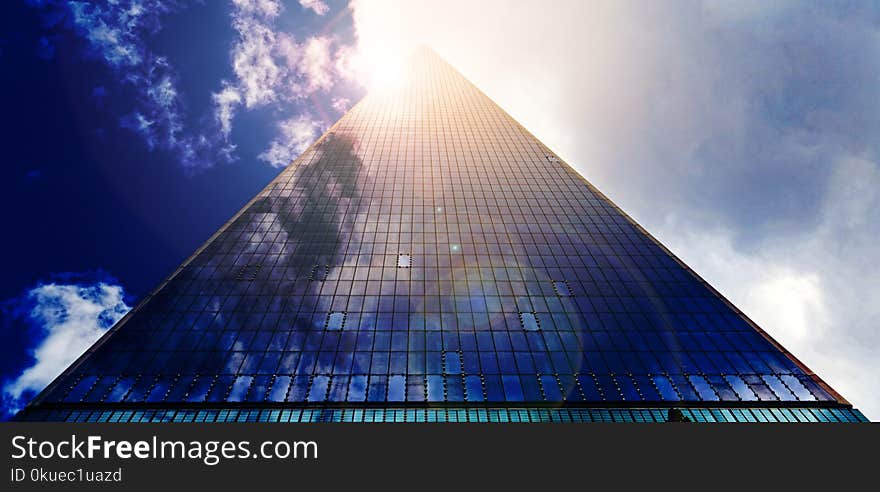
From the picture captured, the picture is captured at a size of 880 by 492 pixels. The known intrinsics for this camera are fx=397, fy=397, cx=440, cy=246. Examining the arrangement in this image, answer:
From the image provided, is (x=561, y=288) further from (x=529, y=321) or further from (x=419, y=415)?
(x=419, y=415)

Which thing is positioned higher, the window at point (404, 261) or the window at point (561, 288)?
the window at point (404, 261)

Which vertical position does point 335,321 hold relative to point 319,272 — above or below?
below

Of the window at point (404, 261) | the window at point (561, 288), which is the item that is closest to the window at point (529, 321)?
the window at point (561, 288)

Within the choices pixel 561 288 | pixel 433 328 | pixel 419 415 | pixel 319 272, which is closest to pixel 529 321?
pixel 561 288

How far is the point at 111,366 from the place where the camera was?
37250mm

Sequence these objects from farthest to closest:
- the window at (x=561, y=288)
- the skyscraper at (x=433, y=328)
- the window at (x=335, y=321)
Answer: the window at (x=561, y=288) → the window at (x=335, y=321) → the skyscraper at (x=433, y=328)

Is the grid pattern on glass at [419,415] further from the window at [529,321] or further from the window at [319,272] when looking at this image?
the window at [319,272]

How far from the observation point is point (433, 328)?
40.2 m

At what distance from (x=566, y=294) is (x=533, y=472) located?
26.8 m

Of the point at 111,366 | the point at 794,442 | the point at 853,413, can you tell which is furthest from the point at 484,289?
the point at 111,366

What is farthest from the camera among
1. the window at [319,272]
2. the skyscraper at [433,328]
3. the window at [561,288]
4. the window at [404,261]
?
the window at [404,261]

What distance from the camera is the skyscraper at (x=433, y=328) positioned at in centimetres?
3456

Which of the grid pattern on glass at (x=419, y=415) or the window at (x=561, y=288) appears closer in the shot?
the grid pattern on glass at (x=419, y=415)

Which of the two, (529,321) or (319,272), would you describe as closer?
(529,321)
